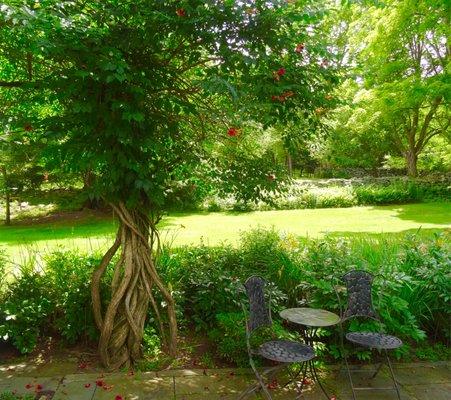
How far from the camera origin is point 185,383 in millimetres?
3633

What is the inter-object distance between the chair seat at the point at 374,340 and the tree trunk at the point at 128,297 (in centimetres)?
178

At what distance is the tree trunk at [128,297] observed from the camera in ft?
12.9

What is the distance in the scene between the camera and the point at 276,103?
3.13 meters

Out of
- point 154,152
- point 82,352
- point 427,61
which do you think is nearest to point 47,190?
point 82,352

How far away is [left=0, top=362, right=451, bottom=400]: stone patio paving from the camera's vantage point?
3.41 m

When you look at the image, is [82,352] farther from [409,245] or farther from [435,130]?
[435,130]

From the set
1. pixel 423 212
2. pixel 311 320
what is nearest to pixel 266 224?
pixel 423 212

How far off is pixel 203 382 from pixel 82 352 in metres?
1.48

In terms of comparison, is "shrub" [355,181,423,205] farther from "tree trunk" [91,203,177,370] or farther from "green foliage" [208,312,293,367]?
"tree trunk" [91,203,177,370]

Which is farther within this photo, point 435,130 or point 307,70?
point 435,130

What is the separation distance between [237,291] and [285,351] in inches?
57.5

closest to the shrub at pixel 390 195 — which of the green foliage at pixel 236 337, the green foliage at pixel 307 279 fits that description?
the green foliage at pixel 307 279

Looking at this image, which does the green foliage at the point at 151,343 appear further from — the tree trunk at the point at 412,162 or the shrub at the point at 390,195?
the tree trunk at the point at 412,162

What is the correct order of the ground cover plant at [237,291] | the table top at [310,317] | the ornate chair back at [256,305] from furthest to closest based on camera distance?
the ground cover plant at [237,291]
the ornate chair back at [256,305]
the table top at [310,317]
